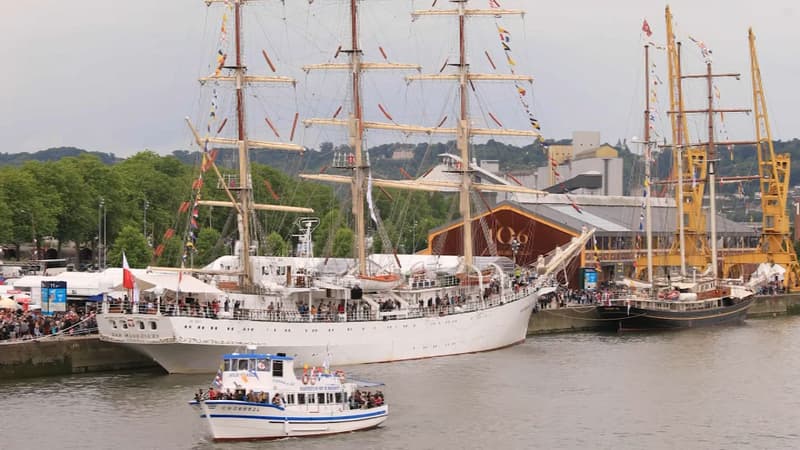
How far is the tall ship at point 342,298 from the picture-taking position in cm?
5809

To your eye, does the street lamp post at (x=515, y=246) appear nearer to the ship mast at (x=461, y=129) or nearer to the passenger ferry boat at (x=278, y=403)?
the ship mast at (x=461, y=129)

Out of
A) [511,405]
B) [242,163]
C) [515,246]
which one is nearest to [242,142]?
[242,163]

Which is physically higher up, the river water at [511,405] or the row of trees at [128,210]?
the row of trees at [128,210]

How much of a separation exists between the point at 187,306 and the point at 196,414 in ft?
36.4

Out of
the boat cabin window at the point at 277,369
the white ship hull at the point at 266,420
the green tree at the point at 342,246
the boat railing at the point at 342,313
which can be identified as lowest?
the white ship hull at the point at 266,420

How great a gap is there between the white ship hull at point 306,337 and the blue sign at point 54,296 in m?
5.61

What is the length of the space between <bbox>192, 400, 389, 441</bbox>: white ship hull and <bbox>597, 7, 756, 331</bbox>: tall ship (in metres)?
41.0

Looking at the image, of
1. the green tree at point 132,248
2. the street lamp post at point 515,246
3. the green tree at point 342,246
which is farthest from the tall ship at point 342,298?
the green tree at point 342,246

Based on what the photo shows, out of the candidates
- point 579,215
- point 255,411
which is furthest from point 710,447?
point 579,215

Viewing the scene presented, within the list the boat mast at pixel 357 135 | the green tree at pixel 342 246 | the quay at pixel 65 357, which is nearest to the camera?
the quay at pixel 65 357

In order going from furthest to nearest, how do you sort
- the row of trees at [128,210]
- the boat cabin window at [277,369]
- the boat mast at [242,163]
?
1. the row of trees at [128,210]
2. the boat mast at [242,163]
3. the boat cabin window at [277,369]

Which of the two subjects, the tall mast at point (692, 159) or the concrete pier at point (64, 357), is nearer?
the concrete pier at point (64, 357)

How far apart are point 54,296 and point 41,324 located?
14.8 feet

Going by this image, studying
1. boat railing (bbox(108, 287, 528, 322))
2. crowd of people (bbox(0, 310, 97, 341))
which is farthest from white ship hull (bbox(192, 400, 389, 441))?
crowd of people (bbox(0, 310, 97, 341))
